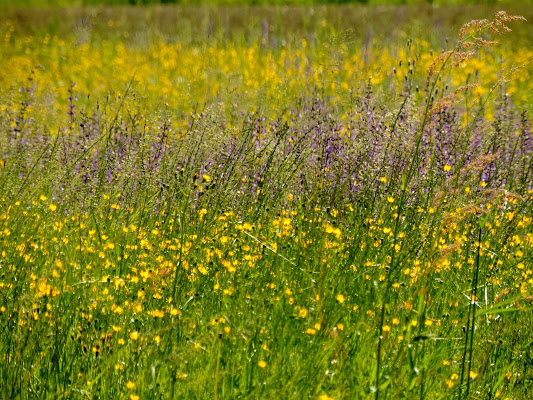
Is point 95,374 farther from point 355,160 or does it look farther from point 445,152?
point 445,152

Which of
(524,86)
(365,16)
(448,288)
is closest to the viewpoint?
(448,288)

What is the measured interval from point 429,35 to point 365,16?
134 cm

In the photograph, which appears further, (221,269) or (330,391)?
(221,269)

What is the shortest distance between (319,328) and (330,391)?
21cm

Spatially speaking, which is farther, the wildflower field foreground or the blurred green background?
the blurred green background

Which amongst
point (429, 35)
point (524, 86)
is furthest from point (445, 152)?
point (429, 35)

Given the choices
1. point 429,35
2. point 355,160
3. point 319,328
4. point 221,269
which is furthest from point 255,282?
point 429,35

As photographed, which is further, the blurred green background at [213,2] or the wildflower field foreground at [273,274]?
the blurred green background at [213,2]

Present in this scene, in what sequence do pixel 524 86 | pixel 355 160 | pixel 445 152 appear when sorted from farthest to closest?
1. pixel 524 86
2. pixel 445 152
3. pixel 355 160

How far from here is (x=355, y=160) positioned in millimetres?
4070

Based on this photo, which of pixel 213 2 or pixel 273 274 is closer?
pixel 273 274

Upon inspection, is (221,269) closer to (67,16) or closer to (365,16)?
(365,16)

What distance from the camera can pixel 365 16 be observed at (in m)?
11.1

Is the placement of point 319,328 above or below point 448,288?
above
